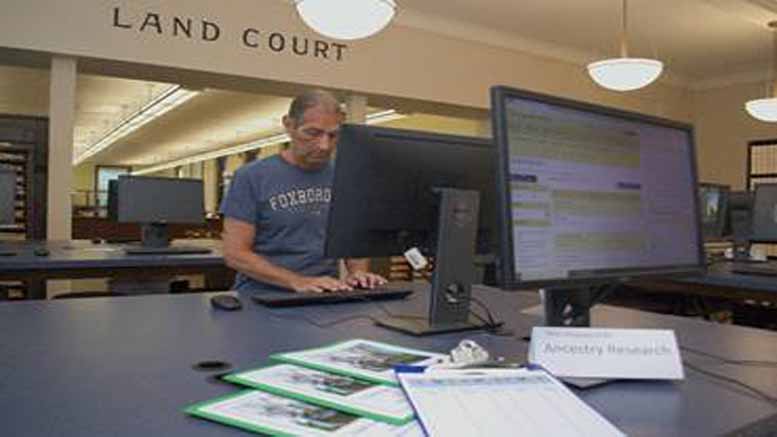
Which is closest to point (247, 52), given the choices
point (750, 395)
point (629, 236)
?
point (629, 236)

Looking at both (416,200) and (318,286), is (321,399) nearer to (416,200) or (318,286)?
(416,200)

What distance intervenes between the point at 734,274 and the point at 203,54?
3644 mm

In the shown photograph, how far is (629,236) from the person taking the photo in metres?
1.15

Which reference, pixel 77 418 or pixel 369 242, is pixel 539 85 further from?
pixel 77 418

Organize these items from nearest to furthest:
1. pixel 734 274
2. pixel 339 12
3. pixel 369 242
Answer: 1. pixel 369 242
2. pixel 339 12
3. pixel 734 274

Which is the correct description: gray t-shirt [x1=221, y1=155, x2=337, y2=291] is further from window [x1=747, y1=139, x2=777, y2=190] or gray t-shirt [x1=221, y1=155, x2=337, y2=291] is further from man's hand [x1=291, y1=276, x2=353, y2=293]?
window [x1=747, y1=139, x2=777, y2=190]

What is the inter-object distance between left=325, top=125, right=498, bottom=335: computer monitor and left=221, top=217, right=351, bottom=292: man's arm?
0.34 m

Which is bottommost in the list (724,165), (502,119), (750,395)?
(750,395)

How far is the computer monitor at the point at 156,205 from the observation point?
3.69 meters

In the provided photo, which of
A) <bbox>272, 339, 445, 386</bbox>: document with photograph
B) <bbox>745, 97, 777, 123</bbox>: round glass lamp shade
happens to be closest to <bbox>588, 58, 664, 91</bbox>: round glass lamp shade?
<bbox>745, 97, 777, 123</bbox>: round glass lamp shade

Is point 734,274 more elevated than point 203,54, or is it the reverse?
point 203,54

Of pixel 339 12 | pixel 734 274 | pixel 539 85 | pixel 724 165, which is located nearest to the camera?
pixel 339 12

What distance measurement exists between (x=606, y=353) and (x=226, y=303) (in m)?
0.92

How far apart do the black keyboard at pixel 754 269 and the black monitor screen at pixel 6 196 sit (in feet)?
12.5
